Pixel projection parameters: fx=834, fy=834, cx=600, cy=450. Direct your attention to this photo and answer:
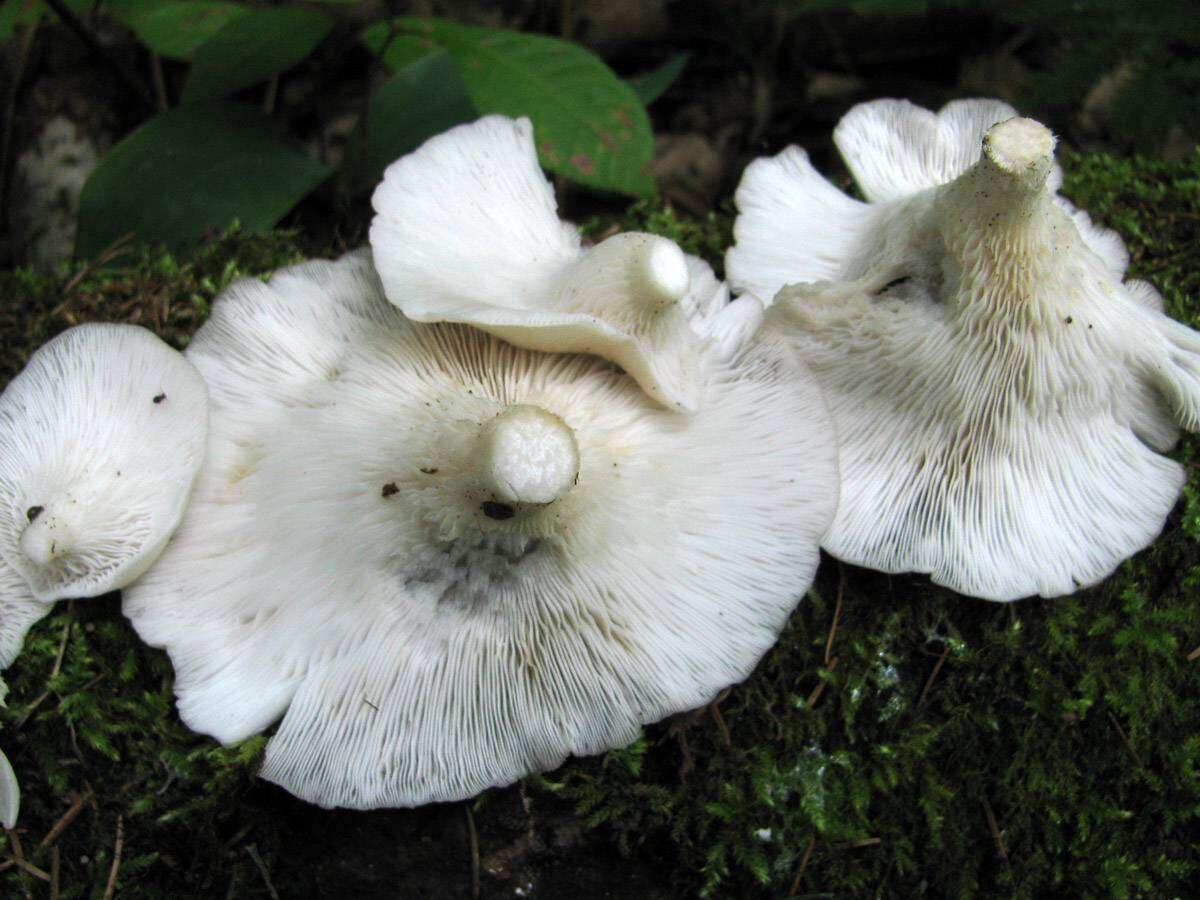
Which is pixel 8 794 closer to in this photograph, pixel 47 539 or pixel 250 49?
pixel 47 539

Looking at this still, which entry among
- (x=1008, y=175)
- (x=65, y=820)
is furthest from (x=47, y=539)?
(x=1008, y=175)

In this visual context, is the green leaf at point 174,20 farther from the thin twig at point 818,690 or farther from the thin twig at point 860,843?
the thin twig at point 860,843

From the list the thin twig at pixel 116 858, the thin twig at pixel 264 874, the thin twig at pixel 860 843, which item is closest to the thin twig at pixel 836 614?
the thin twig at pixel 860 843

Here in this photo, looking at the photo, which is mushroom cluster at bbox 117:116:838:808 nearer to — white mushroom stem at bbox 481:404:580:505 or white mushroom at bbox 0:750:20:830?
white mushroom stem at bbox 481:404:580:505

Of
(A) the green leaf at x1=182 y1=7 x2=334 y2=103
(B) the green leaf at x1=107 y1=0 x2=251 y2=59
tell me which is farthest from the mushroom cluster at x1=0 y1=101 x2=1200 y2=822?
(B) the green leaf at x1=107 y1=0 x2=251 y2=59

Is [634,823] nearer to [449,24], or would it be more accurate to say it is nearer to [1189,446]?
[1189,446]

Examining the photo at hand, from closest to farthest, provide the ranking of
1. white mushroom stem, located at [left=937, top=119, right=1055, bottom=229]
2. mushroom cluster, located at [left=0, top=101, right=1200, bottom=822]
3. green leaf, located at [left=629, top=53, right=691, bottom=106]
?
white mushroom stem, located at [left=937, top=119, right=1055, bottom=229]
mushroom cluster, located at [left=0, top=101, right=1200, bottom=822]
green leaf, located at [left=629, top=53, right=691, bottom=106]

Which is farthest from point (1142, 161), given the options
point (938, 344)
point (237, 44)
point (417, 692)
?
point (237, 44)
